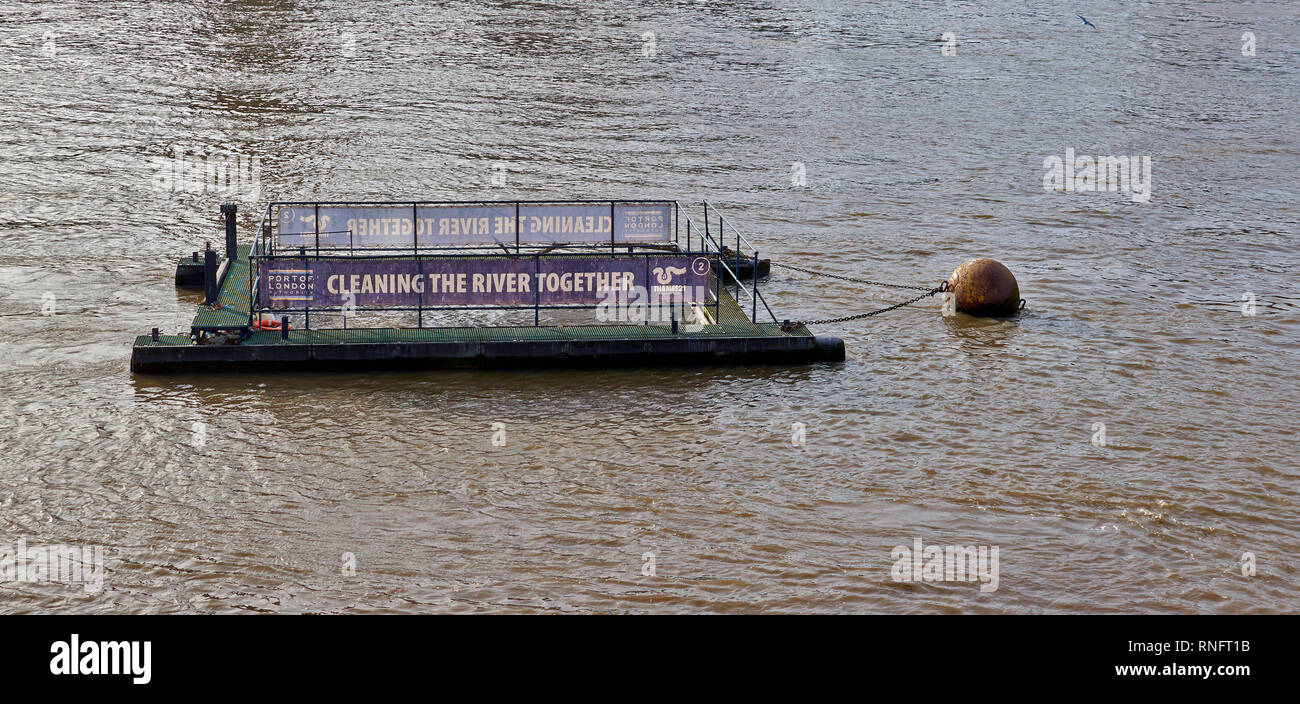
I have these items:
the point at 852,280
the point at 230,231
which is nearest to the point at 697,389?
the point at 852,280

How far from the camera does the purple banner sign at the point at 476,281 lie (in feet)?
63.6

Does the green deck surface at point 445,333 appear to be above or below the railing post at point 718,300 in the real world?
below

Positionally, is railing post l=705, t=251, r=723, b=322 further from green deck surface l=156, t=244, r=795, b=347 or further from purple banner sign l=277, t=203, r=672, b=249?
purple banner sign l=277, t=203, r=672, b=249

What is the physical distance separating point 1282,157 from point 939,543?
102 feet

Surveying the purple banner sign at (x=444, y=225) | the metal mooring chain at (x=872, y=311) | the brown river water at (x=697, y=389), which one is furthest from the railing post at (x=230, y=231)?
the metal mooring chain at (x=872, y=311)

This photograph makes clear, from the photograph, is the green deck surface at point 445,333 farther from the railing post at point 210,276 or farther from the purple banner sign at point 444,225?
the purple banner sign at point 444,225

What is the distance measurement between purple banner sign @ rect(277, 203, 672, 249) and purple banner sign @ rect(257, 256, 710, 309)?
3.09 m

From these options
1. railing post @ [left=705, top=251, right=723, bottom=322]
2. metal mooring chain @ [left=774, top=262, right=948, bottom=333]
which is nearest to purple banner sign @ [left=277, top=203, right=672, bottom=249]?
railing post @ [left=705, top=251, right=723, bottom=322]

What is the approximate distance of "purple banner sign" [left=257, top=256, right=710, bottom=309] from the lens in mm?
19391

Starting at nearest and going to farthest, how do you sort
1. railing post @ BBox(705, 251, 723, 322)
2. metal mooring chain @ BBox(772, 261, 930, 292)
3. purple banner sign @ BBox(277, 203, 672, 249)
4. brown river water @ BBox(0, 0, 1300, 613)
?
brown river water @ BBox(0, 0, 1300, 613) < railing post @ BBox(705, 251, 723, 322) < purple banner sign @ BBox(277, 203, 672, 249) < metal mooring chain @ BBox(772, 261, 930, 292)

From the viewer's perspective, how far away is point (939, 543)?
14148 mm

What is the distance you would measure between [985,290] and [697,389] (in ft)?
20.8

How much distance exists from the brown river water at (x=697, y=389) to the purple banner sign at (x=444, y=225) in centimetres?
238

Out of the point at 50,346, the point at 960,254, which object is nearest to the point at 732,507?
the point at 50,346
